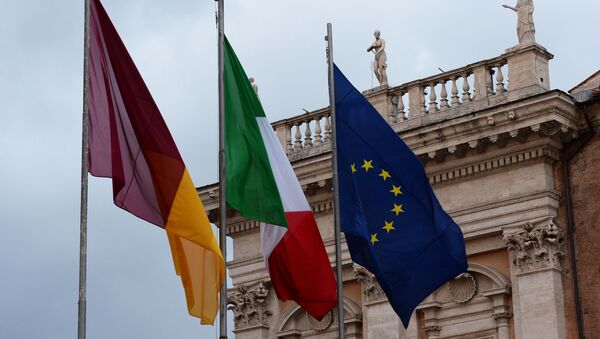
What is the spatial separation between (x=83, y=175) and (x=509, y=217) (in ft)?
37.0

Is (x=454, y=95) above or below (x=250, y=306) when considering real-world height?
above

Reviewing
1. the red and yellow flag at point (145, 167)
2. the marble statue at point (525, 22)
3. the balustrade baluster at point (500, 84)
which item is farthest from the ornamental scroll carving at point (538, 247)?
the red and yellow flag at point (145, 167)

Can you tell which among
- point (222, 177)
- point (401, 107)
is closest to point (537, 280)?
point (401, 107)

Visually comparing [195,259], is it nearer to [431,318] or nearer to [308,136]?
[431,318]

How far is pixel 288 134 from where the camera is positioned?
32625mm

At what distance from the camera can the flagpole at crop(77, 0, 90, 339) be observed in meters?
18.7

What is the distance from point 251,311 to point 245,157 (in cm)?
1184

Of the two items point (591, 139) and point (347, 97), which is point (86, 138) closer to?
point (347, 97)

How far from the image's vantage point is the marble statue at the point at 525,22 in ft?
96.2

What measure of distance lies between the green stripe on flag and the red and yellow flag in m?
0.73

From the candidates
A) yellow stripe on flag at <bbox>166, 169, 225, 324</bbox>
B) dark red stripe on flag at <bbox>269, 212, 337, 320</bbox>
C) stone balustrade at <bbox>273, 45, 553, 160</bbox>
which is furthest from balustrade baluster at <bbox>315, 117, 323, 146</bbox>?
yellow stripe on flag at <bbox>166, 169, 225, 324</bbox>

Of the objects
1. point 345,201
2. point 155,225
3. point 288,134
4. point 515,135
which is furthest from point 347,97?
point 288,134

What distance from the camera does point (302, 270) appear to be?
68.9 ft

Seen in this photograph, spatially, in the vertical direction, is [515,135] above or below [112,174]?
above
